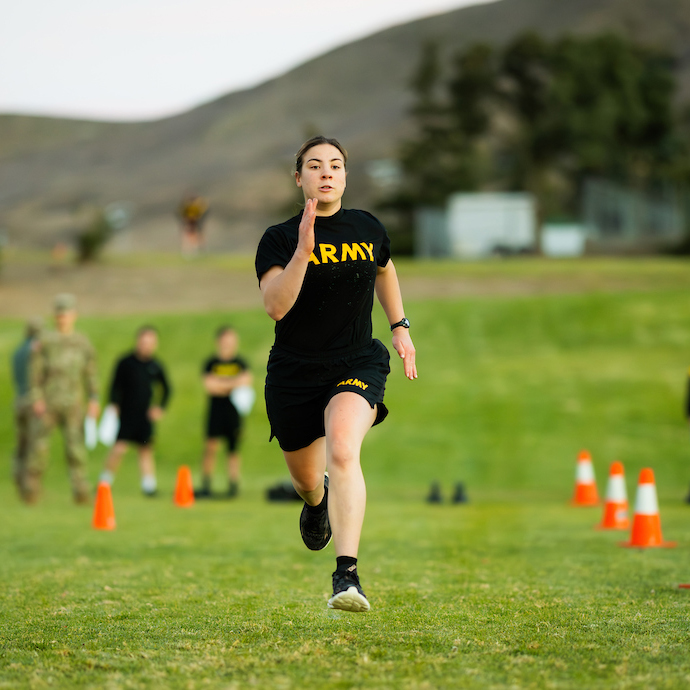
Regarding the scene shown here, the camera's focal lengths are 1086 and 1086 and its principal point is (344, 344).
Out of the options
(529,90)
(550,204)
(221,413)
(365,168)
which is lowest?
(221,413)

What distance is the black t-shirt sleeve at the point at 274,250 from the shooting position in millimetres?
5031

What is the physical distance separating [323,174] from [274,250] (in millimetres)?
427

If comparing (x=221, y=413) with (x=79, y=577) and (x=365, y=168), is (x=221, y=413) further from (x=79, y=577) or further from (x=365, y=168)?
(x=365, y=168)

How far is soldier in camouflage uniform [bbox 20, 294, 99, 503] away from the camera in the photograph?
12.7 meters

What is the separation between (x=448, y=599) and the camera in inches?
220

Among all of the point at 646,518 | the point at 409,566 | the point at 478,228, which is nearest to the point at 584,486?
the point at 646,518

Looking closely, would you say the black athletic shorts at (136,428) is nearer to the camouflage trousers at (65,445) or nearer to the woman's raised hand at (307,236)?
the camouflage trousers at (65,445)

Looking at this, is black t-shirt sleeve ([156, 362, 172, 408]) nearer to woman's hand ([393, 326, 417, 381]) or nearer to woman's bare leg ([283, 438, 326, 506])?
woman's bare leg ([283, 438, 326, 506])

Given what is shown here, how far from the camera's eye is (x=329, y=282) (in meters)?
5.05

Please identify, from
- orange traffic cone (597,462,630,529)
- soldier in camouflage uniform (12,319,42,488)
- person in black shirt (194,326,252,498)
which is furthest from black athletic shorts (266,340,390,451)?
soldier in camouflage uniform (12,319,42,488)

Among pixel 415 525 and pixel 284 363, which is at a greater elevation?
pixel 284 363

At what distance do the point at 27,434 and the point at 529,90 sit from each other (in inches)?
2139

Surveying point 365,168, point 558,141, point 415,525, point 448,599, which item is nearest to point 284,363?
point 448,599

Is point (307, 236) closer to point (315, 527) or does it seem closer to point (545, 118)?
point (315, 527)
